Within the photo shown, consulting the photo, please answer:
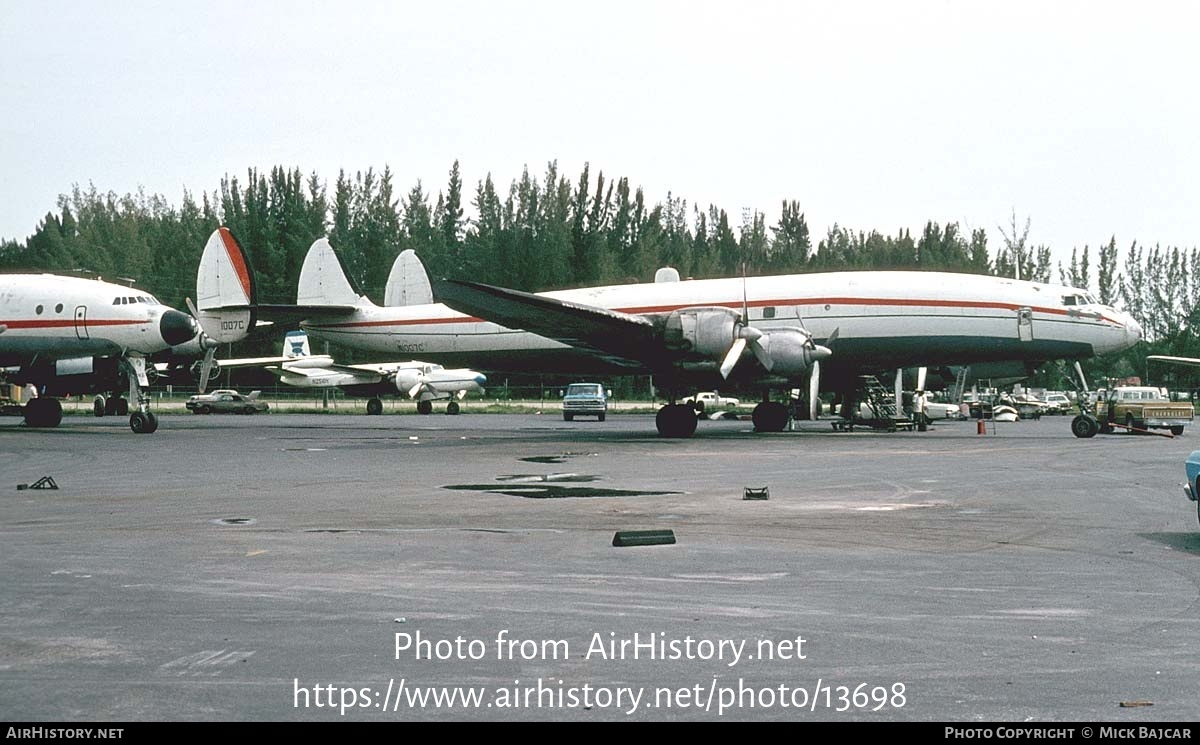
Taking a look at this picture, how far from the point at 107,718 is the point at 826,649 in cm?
395

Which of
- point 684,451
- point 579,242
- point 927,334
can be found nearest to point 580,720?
point 684,451

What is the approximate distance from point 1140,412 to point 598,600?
3482 centimetres

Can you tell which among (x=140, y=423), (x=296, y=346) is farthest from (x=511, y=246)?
(x=140, y=423)

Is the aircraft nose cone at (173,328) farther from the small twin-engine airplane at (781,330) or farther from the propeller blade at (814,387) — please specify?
the propeller blade at (814,387)

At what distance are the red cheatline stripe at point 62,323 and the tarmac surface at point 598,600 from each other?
16.9 metres

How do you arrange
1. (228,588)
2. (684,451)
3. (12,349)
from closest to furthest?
(228,588)
(684,451)
(12,349)

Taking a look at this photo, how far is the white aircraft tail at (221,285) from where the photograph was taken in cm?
3931

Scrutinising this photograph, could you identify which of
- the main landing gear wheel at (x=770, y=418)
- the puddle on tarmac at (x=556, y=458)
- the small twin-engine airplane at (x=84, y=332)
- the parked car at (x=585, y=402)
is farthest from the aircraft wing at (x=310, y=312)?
the puddle on tarmac at (x=556, y=458)

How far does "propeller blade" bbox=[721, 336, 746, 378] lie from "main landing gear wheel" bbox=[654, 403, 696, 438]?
236 centimetres

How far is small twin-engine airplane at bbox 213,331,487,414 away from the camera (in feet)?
204

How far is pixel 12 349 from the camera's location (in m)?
35.3

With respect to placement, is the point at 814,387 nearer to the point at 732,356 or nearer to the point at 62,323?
the point at 732,356

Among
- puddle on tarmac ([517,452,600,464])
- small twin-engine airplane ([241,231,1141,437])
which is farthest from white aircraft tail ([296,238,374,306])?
puddle on tarmac ([517,452,600,464])

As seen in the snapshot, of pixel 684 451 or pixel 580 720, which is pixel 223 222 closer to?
pixel 684 451
